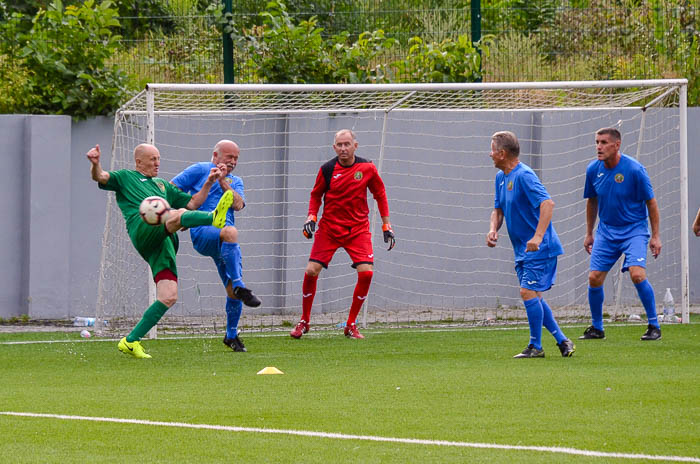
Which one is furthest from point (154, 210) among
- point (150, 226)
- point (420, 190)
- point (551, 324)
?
point (420, 190)

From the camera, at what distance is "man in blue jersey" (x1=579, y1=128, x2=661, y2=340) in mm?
10109

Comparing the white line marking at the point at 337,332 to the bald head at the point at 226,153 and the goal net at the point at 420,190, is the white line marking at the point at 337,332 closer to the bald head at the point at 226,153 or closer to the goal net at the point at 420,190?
the goal net at the point at 420,190

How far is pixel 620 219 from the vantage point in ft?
33.6

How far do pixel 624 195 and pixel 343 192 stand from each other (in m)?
2.75

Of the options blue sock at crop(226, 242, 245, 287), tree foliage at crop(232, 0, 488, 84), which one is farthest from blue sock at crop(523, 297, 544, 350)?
tree foliage at crop(232, 0, 488, 84)

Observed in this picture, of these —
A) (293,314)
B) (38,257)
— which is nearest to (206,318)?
(293,314)

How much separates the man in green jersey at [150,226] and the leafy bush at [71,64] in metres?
4.68

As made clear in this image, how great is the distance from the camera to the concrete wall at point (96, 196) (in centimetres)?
1315

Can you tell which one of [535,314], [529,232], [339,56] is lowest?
[535,314]

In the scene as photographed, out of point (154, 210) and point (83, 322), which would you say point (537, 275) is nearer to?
point (154, 210)

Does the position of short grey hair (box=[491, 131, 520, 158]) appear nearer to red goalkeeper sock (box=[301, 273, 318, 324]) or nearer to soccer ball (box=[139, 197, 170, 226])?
soccer ball (box=[139, 197, 170, 226])

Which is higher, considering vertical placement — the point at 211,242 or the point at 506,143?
the point at 506,143

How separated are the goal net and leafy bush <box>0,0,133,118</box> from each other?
0.73 m

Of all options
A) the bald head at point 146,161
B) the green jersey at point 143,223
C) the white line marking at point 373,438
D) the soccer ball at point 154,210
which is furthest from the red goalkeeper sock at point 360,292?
the white line marking at point 373,438
